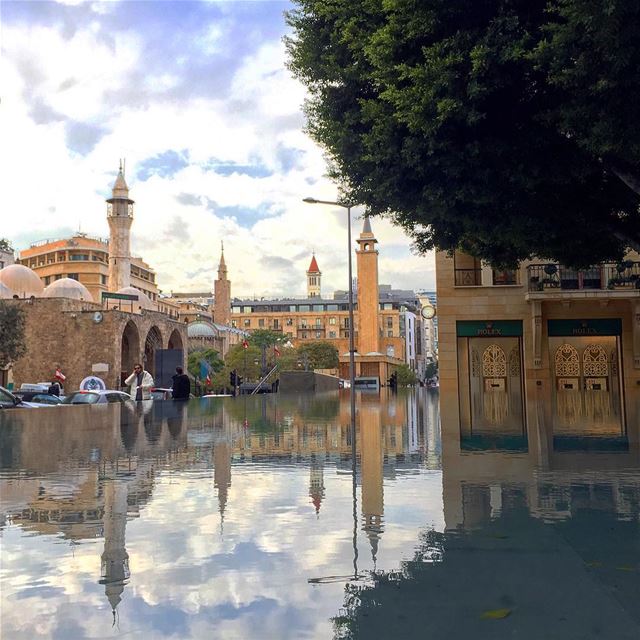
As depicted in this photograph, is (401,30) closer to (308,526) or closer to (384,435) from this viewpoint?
(384,435)

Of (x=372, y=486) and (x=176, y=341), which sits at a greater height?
(x=176, y=341)

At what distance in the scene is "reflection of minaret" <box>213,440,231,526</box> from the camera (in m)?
4.39

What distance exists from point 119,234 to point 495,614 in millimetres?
67418

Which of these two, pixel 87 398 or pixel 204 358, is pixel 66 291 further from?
pixel 87 398

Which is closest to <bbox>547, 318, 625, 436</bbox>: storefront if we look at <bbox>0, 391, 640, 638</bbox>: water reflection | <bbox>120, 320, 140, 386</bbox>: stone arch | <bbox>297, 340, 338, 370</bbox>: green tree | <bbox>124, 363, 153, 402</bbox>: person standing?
<bbox>124, 363, 153, 402</bbox>: person standing

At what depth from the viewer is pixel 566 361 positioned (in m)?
26.8

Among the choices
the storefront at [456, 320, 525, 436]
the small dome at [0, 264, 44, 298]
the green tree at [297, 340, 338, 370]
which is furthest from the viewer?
the green tree at [297, 340, 338, 370]

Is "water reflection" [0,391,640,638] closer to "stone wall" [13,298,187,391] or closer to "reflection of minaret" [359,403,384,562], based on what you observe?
"reflection of minaret" [359,403,384,562]

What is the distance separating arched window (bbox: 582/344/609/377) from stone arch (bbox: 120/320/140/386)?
35.8m

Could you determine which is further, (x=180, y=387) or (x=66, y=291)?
(x=66, y=291)

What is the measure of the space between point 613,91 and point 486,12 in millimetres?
1869

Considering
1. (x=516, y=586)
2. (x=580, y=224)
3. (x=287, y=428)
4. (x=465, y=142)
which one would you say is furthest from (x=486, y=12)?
(x=516, y=586)

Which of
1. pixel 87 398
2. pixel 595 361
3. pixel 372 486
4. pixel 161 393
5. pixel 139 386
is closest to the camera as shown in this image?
pixel 372 486

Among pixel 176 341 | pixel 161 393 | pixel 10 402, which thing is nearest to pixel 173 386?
pixel 10 402
